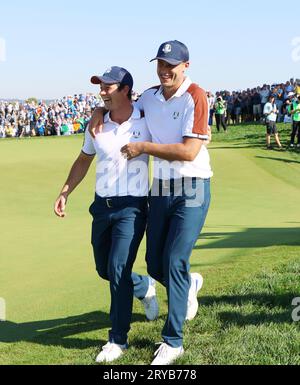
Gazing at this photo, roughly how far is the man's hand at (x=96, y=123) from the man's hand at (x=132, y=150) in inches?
13.0

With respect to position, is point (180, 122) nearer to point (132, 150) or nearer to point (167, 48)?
point (132, 150)

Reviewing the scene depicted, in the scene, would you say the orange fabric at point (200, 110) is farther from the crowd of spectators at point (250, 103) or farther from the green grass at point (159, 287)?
the crowd of spectators at point (250, 103)

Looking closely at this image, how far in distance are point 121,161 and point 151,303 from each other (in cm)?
137

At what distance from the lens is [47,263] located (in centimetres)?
849

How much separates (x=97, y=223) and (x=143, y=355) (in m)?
1.07

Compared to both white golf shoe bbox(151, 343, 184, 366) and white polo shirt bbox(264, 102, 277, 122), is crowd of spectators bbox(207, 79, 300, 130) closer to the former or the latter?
white polo shirt bbox(264, 102, 277, 122)

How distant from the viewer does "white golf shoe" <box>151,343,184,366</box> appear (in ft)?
14.7

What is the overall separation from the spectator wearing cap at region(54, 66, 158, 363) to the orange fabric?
19.2 inches

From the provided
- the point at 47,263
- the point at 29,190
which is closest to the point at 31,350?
the point at 47,263

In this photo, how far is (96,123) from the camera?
16.6ft

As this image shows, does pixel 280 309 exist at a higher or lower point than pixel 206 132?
lower

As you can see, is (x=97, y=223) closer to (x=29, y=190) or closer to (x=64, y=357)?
(x=64, y=357)

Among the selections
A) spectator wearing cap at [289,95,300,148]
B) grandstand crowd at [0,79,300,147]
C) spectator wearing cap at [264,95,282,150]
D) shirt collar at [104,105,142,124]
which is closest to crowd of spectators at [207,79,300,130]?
grandstand crowd at [0,79,300,147]
